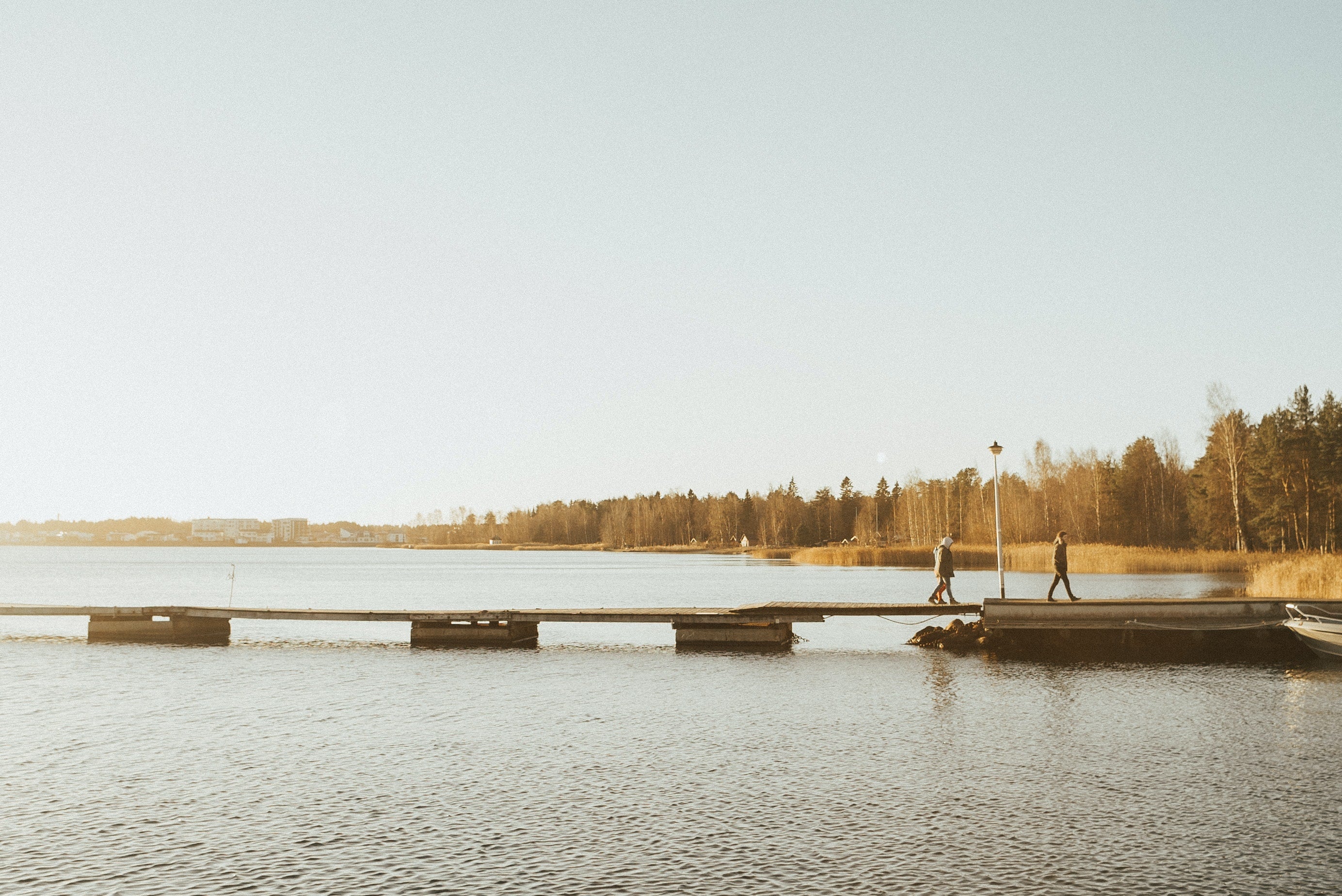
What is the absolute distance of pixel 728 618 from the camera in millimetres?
31219

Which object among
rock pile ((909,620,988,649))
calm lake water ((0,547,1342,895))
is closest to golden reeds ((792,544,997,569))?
rock pile ((909,620,988,649))

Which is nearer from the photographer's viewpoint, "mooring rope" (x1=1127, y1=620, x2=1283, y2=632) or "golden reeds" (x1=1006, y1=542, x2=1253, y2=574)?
"mooring rope" (x1=1127, y1=620, x2=1283, y2=632)

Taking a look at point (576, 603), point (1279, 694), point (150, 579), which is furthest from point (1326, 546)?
point (150, 579)

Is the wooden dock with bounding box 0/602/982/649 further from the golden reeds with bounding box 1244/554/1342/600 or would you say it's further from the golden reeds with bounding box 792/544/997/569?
the golden reeds with bounding box 792/544/997/569

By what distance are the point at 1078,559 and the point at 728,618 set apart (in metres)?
46.8

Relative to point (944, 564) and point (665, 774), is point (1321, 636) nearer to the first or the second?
point (944, 564)

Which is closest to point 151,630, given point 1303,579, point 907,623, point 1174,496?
point 907,623

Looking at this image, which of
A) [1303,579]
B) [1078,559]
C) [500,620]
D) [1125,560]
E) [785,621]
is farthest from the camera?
[1078,559]

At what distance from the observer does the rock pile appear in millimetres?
29359

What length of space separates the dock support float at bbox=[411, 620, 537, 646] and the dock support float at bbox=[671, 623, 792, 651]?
532 centimetres

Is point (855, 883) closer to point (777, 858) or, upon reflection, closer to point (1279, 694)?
point (777, 858)

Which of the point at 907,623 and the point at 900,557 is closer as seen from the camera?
the point at 907,623

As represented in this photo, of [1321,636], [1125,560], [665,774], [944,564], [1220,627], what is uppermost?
[944,564]

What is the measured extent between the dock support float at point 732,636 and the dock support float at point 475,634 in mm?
5316
